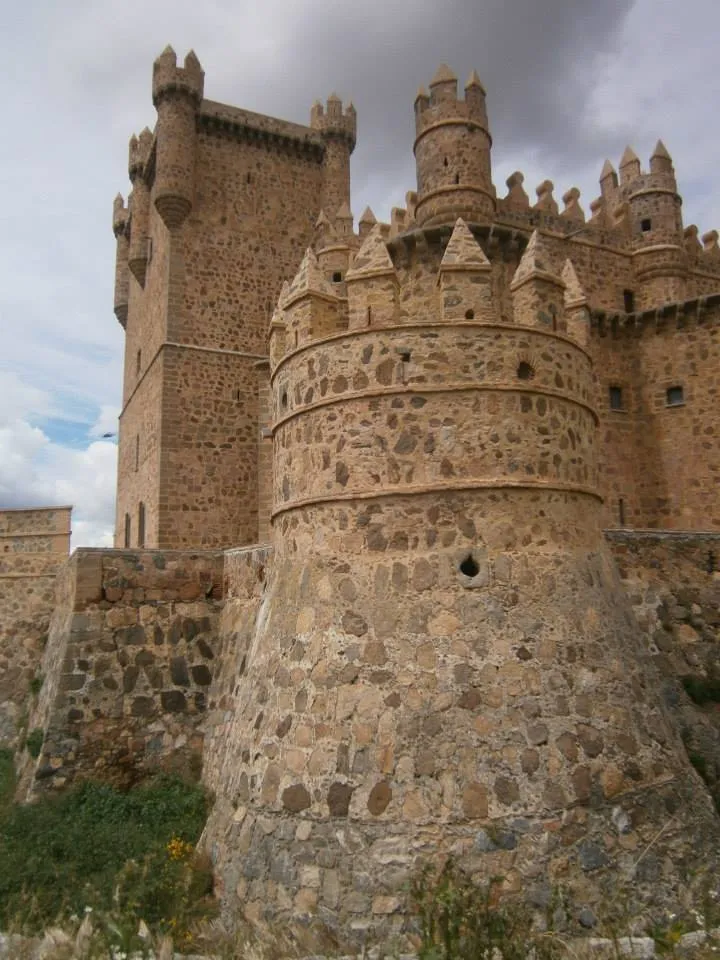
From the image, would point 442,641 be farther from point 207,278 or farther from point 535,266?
point 207,278

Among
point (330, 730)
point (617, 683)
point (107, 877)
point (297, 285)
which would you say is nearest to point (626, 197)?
point (297, 285)

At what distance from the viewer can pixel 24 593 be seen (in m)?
13.6

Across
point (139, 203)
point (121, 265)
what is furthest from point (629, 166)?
point (121, 265)

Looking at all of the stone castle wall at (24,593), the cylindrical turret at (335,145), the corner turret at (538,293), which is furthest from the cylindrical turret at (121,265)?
the corner turret at (538,293)

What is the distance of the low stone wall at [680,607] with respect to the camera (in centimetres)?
802

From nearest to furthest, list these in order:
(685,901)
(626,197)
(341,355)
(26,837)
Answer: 1. (685,901)
2. (341,355)
3. (26,837)
4. (626,197)

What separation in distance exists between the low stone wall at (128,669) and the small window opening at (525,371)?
493 centimetres

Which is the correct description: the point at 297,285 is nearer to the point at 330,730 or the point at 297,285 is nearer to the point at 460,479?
the point at 460,479

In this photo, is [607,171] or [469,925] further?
[607,171]

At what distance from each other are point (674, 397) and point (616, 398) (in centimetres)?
126

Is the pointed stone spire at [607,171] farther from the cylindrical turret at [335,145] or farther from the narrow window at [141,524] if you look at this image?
the narrow window at [141,524]

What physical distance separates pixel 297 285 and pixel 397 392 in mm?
1830

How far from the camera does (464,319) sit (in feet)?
20.9

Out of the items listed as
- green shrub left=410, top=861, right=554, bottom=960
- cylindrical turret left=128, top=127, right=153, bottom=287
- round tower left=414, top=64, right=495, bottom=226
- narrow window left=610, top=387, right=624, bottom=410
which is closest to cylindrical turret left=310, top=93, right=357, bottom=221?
cylindrical turret left=128, top=127, right=153, bottom=287
